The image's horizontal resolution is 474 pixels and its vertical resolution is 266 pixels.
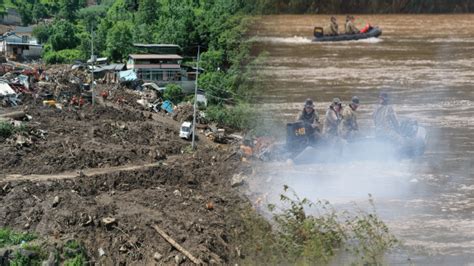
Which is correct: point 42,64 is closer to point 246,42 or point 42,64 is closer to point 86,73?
point 86,73

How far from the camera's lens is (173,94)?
1809 centimetres

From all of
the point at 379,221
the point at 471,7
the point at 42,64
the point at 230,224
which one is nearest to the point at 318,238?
the point at 379,221

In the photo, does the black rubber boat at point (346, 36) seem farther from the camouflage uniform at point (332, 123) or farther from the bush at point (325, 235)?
the bush at point (325, 235)

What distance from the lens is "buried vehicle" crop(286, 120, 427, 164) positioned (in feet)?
24.5

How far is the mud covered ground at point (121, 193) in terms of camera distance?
7418mm

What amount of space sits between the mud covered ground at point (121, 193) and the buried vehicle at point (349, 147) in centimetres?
90

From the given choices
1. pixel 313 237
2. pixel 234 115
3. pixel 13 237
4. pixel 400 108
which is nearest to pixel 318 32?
pixel 234 115

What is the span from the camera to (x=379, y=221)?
21.0 feet

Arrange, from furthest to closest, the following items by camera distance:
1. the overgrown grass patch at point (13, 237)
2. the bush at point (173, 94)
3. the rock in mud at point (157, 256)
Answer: the bush at point (173, 94)
the overgrown grass patch at point (13, 237)
the rock in mud at point (157, 256)

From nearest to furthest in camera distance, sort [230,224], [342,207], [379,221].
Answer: [379,221]
[342,207]
[230,224]

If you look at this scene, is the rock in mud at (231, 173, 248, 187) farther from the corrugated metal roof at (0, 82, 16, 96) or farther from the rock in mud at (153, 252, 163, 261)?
the corrugated metal roof at (0, 82, 16, 96)

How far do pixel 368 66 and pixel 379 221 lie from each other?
6.69 m

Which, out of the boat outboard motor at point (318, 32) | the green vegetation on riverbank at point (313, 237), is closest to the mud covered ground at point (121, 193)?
the green vegetation on riverbank at point (313, 237)

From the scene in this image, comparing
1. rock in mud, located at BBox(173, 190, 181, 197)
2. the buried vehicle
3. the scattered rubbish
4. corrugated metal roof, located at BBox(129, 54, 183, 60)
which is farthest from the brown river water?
corrugated metal roof, located at BBox(129, 54, 183, 60)
